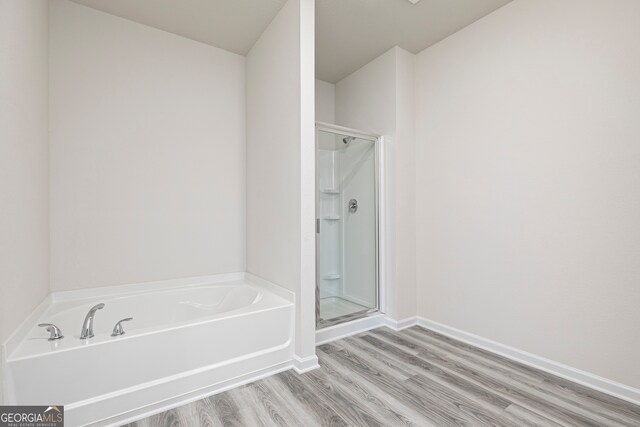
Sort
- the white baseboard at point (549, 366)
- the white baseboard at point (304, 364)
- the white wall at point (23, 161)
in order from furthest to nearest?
the white baseboard at point (304, 364) → the white baseboard at point (549, 366) → the white wall at point (23, 161)

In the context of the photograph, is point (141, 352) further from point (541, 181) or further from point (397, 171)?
point (541, 181)

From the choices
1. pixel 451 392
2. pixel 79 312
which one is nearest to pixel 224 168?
pixel 79 312

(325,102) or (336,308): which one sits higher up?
(325,102)

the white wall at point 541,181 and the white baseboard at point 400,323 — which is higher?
the white wall at point 541,181

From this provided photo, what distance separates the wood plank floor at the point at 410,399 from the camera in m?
1.52

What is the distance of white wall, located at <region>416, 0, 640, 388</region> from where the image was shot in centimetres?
170

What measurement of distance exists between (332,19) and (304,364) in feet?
8.46

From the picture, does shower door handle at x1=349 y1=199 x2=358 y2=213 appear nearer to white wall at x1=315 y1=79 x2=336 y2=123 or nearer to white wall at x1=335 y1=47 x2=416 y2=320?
white wall at x1=335 y1=47 x2=416 y2=320

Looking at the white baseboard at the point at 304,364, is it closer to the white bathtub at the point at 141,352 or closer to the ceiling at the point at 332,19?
the white bathtub at the point at 141,352

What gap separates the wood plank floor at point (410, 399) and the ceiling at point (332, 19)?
101 inches

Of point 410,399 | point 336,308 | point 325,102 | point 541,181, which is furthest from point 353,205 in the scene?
point 410,399

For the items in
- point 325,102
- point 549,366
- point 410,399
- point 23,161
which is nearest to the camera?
point 23,161

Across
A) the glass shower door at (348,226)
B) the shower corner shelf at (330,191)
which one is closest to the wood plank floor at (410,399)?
the glass shower door at (348,226)

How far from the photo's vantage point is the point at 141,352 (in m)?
1.55
